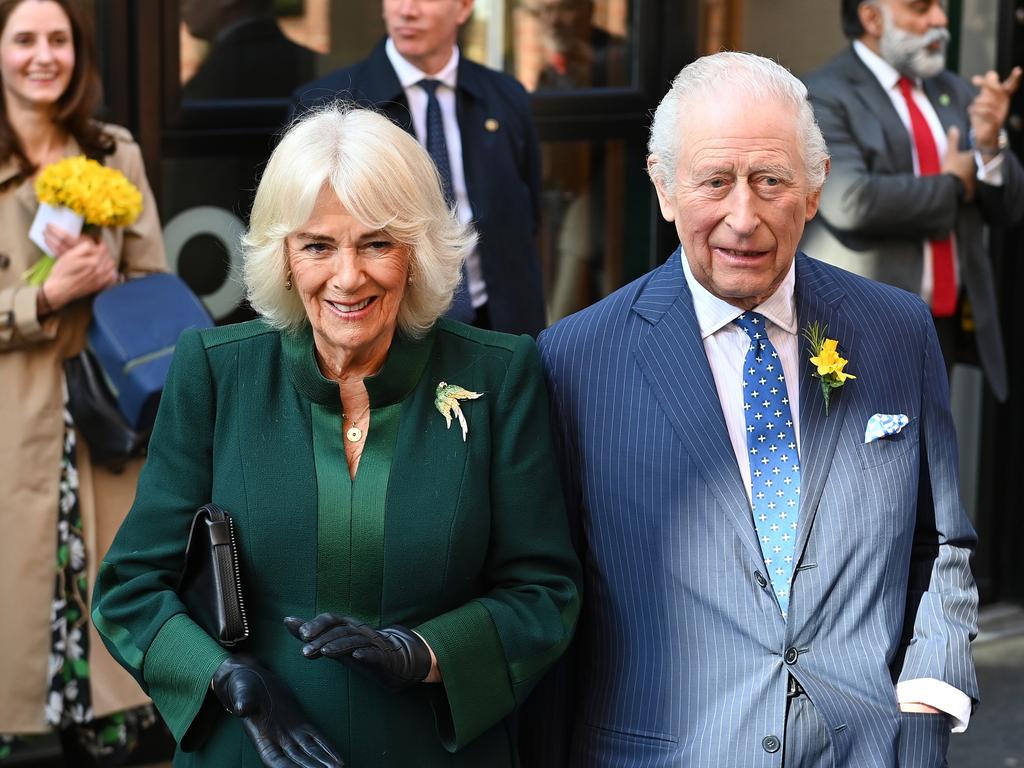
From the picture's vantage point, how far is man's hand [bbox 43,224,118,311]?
4.16 metres

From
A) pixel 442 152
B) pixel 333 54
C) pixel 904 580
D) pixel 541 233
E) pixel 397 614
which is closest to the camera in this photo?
pixel 397 614

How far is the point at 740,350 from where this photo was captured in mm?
2764

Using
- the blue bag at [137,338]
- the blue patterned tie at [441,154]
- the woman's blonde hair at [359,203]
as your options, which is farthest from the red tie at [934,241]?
the woman's blonde hair at [359,203]

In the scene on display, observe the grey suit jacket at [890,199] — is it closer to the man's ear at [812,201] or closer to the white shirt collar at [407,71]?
the white shirt collar at [407,71]

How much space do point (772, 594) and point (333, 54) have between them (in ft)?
9.94

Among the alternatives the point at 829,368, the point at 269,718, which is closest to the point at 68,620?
the point at 269,718

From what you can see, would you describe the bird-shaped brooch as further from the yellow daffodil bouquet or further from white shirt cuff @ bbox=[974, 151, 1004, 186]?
white shirt cuff @ bbox=[974, 151, 1004, 186]

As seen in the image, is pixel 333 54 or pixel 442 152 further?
pixel 333 54

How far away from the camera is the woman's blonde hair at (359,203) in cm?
250

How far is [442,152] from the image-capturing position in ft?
15.1

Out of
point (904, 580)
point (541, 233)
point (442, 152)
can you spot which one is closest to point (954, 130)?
point (541, 233)

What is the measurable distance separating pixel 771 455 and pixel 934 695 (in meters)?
0.48

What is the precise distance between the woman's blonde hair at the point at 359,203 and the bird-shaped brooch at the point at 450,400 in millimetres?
106

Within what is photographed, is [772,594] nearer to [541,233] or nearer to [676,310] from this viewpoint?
[676,310]
